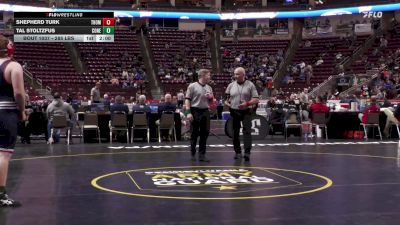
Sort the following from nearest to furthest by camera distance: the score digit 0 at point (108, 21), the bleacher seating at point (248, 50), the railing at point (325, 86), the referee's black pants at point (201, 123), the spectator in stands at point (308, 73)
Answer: the referee's black pants at point (201, 123)
the score digit 0 at point (108, 21)
the railing at point (325, 86)
the spectator in stands at point (308, 73)
the bleacher seating at point (248, 50)

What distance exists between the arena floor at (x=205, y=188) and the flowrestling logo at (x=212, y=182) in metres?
0.01

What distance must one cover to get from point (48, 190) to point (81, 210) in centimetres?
128

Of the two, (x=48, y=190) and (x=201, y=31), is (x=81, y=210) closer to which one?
(x=48, y=190)

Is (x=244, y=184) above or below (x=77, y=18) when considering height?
below

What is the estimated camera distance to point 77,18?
46.4 feet

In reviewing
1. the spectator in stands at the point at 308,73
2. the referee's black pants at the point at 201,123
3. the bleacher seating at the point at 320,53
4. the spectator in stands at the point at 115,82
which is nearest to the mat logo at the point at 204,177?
the referee's black pants at the point at 201,123

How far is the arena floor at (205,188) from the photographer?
15.4 ft

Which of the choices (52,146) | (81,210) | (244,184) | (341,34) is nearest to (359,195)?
(244,184)

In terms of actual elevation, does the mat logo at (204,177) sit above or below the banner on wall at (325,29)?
below

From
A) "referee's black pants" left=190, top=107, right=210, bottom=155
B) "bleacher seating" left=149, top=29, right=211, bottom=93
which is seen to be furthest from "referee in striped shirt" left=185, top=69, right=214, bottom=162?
"bleacher seating" left=149, top=29, right=211, bottom=93

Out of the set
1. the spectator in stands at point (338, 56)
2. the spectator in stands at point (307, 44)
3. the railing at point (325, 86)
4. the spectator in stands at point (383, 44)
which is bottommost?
the railing at point (325, 86)

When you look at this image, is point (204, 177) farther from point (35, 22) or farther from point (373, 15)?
point (373, 15)

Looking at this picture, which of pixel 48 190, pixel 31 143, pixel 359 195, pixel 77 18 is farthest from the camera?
pixel 77 18
